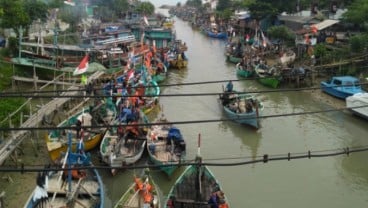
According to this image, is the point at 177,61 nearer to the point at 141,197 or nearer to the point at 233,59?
the point at 233,59

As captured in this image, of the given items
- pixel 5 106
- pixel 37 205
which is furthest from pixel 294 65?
pixel 37 205

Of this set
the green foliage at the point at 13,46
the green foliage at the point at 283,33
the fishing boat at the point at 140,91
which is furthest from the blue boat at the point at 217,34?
the green foliage at the point at 13,46

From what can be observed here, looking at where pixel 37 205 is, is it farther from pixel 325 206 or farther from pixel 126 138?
pixel 325 206

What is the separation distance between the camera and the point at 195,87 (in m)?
31.3

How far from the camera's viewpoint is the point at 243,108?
71.6 feet

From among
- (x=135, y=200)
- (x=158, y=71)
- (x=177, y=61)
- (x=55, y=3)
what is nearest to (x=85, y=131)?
(x=135, y=200)

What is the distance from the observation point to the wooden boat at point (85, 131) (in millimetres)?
15484

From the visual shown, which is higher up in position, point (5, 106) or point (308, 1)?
point (308, 1)

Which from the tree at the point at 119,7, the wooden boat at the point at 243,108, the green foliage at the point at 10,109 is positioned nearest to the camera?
the green foliage at the point at 10,109

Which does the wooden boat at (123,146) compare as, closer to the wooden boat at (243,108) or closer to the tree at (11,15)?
the wooden boat at (243,108)

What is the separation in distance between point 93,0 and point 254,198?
6253 cm

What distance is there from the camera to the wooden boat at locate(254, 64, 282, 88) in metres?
29.0

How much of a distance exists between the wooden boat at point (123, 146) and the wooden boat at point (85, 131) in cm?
68

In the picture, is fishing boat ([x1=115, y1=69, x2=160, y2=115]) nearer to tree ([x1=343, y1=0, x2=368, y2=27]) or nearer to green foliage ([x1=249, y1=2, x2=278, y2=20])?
tree ([x1=343, y1=0, x2=368, y2=27])
